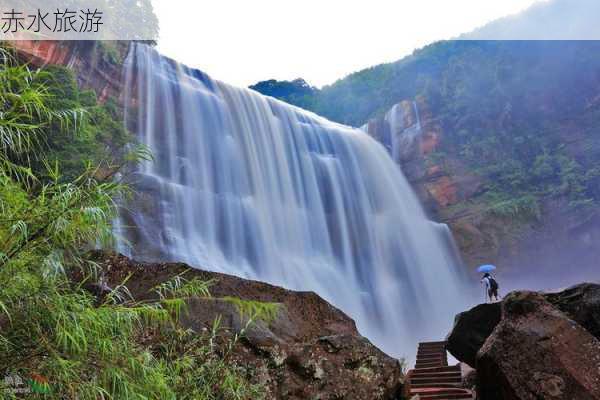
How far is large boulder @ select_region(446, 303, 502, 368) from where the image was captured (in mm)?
7754

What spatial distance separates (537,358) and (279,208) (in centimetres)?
1324

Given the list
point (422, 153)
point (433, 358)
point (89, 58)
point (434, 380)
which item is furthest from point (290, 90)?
point (434, 380)

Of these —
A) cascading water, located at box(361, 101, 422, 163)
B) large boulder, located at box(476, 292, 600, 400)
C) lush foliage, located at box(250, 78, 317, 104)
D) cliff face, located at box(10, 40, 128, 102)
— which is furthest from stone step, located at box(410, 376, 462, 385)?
lush foliage, located at box(250, 78, 317, 104)

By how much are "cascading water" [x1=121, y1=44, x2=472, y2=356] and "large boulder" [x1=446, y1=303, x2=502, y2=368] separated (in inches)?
260

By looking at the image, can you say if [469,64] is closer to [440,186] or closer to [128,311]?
[440,186]

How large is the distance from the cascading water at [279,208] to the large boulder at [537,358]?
28.7 ft

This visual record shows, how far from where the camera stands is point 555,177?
2283 centimetres

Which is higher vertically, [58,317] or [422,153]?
[58,317]

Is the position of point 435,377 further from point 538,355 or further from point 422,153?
point 422,153

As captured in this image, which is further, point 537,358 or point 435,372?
point 435,372

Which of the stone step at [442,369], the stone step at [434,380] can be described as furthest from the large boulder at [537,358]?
the stone step at [442,369]

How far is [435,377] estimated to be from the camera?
356 inches

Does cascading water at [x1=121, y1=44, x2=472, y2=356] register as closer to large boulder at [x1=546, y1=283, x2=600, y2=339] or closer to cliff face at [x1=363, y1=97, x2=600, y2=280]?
cliff face at [x1=363, y1=97, x2=600, y2=280]

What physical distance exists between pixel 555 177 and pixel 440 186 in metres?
5.44
